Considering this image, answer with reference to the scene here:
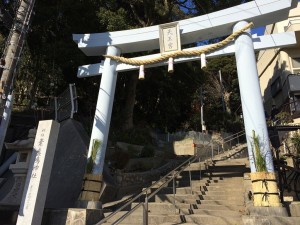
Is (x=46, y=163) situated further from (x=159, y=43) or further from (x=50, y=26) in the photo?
(x=50, y=26)

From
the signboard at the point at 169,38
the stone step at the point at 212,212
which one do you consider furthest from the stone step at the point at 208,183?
the signboard at the point at 169,38

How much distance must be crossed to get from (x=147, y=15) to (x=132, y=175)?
8849mm

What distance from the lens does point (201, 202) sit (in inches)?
278

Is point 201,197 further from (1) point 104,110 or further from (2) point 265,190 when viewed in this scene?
(1) point 104,110

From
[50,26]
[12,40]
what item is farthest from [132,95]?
[12,40]

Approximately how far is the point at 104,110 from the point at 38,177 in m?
2.80

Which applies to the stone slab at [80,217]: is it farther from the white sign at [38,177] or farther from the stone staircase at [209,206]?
the white sign at [38,177]

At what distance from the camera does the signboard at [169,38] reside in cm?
816

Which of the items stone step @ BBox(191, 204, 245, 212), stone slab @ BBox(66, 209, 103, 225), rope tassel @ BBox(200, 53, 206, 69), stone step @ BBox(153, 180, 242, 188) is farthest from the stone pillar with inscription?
rope tassel @ BBox(200, 53, 206, 69)

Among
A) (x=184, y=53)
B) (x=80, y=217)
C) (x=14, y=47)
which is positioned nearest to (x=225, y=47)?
(x=184, y=53)

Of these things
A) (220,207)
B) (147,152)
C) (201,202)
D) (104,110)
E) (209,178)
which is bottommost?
(220,207)

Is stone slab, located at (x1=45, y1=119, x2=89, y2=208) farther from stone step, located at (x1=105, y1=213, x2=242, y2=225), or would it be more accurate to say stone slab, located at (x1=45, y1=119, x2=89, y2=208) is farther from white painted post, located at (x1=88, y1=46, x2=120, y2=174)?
stone step, located at (x1=105, y1=213, x2=242, y2=225)

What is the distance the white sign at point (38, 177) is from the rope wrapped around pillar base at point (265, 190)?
426 centimetres

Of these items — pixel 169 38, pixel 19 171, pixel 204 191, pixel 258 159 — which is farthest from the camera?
pixel 169 38
